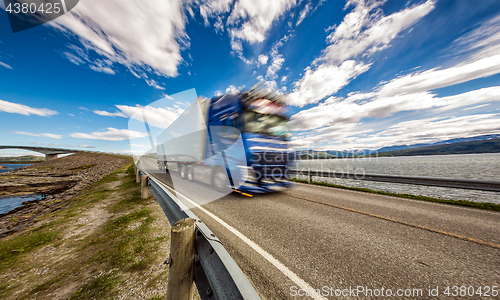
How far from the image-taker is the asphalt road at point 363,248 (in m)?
2.11

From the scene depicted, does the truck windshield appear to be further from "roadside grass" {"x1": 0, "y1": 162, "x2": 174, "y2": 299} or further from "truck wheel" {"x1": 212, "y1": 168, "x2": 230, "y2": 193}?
"roadside grass" {"x1": 0, "y1": 162, "x2": 174, "y2": 299}

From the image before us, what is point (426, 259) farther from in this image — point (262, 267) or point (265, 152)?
point (265, 152)

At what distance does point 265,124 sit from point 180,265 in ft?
17.8

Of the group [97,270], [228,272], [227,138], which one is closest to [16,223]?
[97,270]

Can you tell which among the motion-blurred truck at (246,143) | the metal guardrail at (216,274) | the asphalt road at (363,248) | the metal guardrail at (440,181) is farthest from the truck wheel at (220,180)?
the metal guardrail at (216,274)

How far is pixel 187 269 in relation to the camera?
1.41 meters

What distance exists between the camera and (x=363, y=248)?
9.27 ft

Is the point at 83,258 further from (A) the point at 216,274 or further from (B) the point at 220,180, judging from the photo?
(B) the point at 220,180

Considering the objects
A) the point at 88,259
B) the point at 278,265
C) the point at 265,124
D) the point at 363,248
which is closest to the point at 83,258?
the point at 88,259

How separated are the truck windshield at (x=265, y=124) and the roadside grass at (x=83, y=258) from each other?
4.17m

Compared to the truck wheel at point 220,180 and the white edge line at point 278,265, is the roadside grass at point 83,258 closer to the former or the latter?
the white edge line at point 278,265

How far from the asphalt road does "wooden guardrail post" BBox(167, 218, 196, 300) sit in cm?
108

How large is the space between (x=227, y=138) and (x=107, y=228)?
4394mm

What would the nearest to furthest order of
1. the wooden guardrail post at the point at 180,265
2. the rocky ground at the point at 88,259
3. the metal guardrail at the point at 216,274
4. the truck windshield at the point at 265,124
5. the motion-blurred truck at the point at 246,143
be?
the metal guardrail at the point at 216,274
the wooden guardrail post at the point at 180,265
the rocky ground at the point at 88,259
the motion-blurred truck at the point at 246,143
the truck windshield at the point at 265,124
